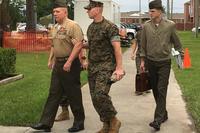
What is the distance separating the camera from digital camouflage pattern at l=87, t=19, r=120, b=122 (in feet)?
23.7

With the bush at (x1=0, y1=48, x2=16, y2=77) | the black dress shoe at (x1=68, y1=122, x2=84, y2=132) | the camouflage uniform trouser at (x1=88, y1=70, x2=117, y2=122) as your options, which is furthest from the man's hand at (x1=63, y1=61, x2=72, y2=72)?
the bush at (x1=0, y1=48, x2=16, y2=77)

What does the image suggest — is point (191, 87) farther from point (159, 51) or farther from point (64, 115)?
point (64, 115)

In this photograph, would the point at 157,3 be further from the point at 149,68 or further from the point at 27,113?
the point at 27,113

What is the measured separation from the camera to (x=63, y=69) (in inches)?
301

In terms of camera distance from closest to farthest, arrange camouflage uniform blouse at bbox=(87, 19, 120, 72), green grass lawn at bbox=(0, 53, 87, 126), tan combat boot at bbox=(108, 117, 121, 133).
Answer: camouflage uniform blouse at bbox=(87, 19, 120, 72) < tan combat boot at bbox=(108, 117, 121, 133) < green grass lawn at bbox=(0, 53, 87, 126)

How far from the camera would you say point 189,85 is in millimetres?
13406

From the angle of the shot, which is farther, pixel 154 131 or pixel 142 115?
pixel 142 115

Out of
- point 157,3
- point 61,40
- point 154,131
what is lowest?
point 154,131

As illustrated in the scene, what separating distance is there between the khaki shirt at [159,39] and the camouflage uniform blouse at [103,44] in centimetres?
102

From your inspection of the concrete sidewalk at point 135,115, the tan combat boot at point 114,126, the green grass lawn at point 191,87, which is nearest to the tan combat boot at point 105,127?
the tan combat boot at point 114,126

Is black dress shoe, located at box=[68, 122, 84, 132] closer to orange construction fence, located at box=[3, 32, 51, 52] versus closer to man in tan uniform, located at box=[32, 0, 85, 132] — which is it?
man in tan uniform, located at box=[32, 0, 85, 132]

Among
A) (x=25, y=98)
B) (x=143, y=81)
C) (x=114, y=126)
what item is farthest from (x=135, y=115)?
(x=25, y=98)

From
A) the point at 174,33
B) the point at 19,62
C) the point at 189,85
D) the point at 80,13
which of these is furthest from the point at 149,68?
the point at 80,13

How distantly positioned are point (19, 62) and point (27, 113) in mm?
11712
